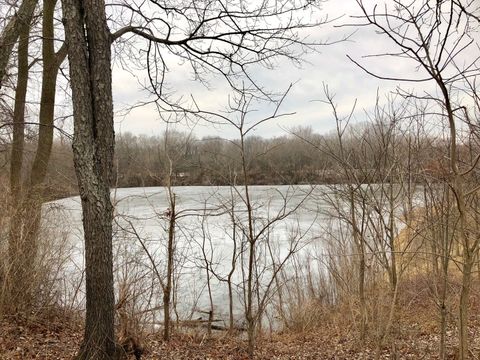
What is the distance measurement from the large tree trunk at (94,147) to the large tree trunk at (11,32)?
195cm

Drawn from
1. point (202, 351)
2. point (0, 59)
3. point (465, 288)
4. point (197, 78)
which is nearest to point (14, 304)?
point (202, 351)

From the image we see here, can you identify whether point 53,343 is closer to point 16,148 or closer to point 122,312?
point 122,312

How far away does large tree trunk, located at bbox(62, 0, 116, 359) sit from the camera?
383 cm

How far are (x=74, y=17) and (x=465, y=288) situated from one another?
4.08 m

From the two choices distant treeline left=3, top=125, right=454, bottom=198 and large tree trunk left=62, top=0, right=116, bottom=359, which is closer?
large tree trunk left=62, top=0, right=116, bottom=359

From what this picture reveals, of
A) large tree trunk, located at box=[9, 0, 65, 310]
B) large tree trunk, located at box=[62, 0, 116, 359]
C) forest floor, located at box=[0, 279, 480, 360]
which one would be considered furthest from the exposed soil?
large tree trunk, located at box=[62, 0, 116, 359]

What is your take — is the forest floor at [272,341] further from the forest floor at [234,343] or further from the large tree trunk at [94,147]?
the large tree trunk at [94,147]

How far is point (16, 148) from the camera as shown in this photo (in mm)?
8188

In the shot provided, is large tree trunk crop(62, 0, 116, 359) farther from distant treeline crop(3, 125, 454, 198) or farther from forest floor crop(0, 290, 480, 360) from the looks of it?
distant treeline crop(3, 125, 454, 198)

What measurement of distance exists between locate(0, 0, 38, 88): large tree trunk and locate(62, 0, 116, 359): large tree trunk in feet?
6.41

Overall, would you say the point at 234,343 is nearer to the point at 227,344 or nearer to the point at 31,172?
→ the point at 227,344

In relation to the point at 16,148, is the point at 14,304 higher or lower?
lower

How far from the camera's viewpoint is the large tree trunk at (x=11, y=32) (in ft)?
17.7

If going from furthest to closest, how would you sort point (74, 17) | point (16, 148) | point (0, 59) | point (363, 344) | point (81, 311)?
point (16, 148)
point (81, 311)
point (363, 344)
point (0, 59)
point (74, 17)
